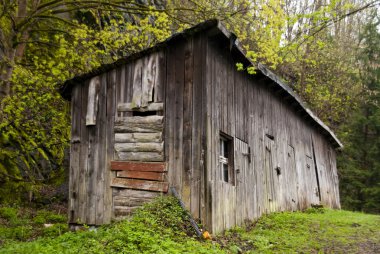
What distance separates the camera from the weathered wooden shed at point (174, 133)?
8.56 metres

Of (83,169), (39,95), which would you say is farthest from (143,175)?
(39,95)

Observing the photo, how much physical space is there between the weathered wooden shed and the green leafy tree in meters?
15.2

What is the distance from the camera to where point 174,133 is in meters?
8.86

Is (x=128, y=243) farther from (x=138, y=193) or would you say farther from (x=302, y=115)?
(x=302, y=115)

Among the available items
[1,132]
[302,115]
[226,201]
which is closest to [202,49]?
[226,201]

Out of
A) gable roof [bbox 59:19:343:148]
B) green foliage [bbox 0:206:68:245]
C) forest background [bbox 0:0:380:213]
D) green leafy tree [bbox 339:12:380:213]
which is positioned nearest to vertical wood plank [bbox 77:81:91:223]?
gable roof [bbox 59:19:343:148]

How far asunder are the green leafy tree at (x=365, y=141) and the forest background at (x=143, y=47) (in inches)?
2.9

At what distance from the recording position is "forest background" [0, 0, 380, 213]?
36.6ft

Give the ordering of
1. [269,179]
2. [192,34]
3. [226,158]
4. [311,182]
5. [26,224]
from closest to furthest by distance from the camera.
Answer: [192,34] < [226,158] < [26,224] < [269,179] < [311,182]

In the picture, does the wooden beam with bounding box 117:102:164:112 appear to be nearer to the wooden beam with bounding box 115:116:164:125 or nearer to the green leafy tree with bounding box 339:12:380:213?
the wooden beam with bounding box 115:116:164:125

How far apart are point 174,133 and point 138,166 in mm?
1214

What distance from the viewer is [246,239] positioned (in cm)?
839

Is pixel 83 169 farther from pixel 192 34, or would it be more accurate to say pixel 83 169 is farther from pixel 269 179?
pixel 269 179

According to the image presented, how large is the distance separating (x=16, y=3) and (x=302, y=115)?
40.2 feet
